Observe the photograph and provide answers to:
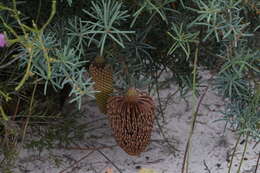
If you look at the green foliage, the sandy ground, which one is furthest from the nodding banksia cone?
the sandy ground

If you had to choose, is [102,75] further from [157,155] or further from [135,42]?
[157,155]

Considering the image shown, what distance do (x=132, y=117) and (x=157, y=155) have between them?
0.43m

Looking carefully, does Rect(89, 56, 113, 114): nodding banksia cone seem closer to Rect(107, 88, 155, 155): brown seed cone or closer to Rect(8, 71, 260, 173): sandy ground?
Rect(107, 88, 155, 155): brown seed cone

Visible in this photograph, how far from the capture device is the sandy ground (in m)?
1.62

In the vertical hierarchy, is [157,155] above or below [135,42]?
below

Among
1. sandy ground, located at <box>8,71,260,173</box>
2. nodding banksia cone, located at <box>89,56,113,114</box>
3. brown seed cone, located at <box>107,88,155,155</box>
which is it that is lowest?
sandy ground, located at <box>8,71,260,173</box>

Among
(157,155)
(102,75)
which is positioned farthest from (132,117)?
(157,155)

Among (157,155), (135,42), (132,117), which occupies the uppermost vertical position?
(135,42)

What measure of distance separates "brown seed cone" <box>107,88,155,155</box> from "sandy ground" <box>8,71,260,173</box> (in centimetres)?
22

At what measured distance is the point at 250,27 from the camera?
1514mm

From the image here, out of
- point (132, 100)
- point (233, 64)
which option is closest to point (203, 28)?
point (233, 64)

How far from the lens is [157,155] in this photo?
5.50ft

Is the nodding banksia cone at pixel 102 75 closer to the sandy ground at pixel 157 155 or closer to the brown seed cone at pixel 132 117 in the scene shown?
the brown seed cone at pixel 132 117

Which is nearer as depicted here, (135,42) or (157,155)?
(135,42)
